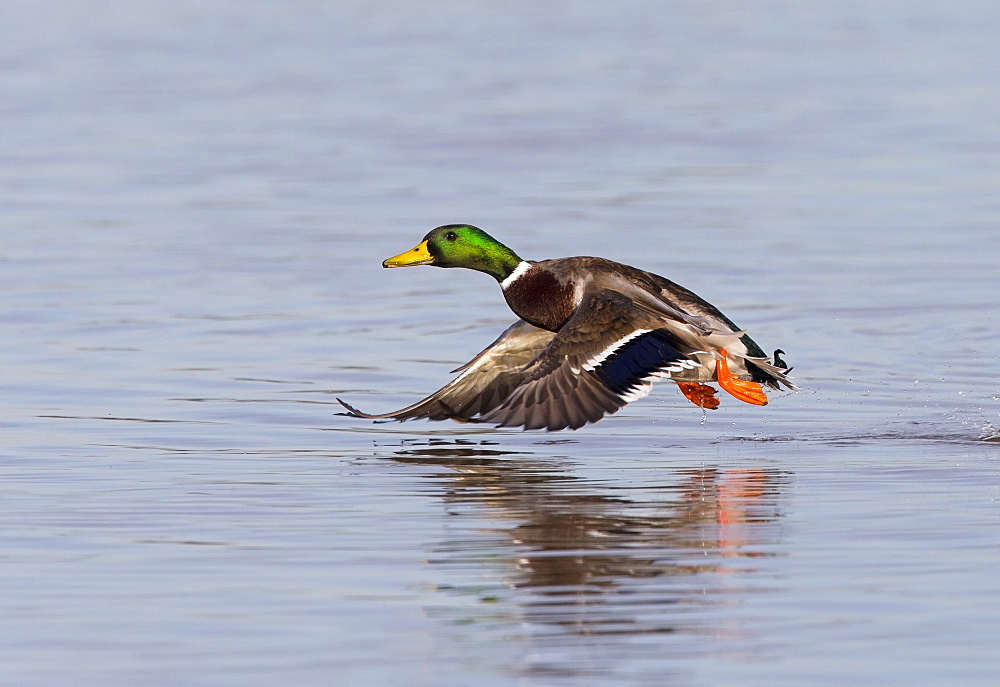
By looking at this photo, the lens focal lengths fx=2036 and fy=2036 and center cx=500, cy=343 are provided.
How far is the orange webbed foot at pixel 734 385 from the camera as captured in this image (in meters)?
9.31

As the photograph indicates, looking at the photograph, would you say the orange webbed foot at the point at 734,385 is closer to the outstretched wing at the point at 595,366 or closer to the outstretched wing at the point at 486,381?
the outstretched wing at the point at 595,366

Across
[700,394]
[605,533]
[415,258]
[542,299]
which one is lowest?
[605,533]

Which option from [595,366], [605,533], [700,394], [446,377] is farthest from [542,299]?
[605,533]

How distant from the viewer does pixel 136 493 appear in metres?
7.99

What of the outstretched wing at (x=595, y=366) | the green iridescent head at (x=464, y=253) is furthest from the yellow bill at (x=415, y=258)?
the outstretched wing at (x=595, y=366)

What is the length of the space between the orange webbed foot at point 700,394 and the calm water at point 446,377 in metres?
0.21

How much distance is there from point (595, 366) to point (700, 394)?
98 centimetres

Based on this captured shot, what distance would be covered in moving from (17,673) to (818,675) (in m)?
2.17

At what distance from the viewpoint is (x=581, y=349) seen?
28.8 feet

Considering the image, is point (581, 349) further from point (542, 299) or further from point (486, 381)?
point (486, 381)

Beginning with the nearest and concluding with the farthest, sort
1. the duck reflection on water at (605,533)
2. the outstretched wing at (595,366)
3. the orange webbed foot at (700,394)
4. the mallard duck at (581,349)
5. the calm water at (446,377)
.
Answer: the calm water at (446,377)
the duck reflection on water at (605,533)
the outstretched wing at (595,366)
the mallard duck at (581,349)
the orange webbed foot at (700,394)

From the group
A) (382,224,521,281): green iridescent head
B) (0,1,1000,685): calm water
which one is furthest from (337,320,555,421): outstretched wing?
(382,224,521,281): green iridescent head

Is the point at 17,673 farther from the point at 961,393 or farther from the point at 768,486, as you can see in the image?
the point at 961,393

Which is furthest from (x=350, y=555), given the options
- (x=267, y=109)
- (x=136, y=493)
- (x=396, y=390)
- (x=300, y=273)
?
(x=267, y=109)
